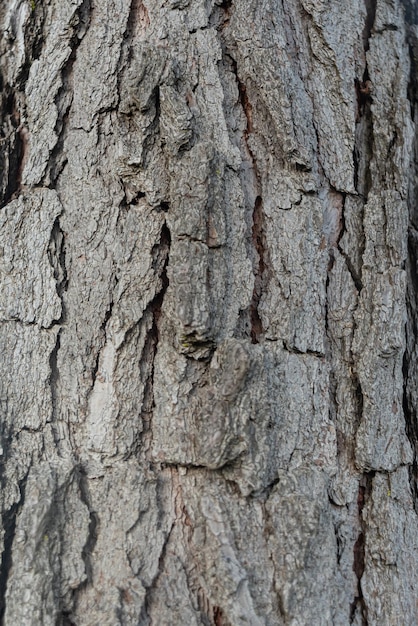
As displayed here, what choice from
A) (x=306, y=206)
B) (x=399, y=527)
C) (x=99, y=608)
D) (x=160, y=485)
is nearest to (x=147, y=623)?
(x=99, y=608)

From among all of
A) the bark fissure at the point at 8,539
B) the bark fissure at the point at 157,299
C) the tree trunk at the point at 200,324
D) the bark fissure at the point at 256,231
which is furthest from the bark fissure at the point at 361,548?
the bark fissure at the point at 8,539

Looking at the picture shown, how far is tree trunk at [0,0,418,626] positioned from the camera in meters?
Answer: 1.21

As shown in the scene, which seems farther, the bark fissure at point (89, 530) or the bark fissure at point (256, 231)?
the bark fissure at point (256, 231)

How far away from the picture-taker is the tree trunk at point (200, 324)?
3.99ft

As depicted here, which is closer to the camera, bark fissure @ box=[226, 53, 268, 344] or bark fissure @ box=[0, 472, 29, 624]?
bark fissure @ box=[0, 472, 29, 624]

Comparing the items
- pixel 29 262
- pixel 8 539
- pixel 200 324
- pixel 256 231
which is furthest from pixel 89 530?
pixel 256 231

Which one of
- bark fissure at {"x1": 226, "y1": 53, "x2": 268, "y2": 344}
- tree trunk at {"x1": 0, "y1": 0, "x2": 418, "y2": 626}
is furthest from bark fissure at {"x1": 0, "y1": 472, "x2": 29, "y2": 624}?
bark fissure at {"x1": 226, "y1": 53, "x2": 268, "y2": 344}

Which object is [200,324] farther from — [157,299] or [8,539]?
[8,539]

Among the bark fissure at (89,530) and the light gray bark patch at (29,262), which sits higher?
the light gray bark patch at (29,262)

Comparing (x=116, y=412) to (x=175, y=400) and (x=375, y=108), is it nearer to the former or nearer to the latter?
(x=175, y=400)

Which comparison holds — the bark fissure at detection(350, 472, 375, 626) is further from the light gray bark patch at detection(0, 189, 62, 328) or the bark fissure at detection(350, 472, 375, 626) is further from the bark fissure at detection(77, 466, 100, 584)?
the light gray bark patch at detection(0, 189, 62, 328)

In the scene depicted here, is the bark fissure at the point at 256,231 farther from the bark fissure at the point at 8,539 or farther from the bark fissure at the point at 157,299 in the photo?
the bark fissure at the point at 8,539

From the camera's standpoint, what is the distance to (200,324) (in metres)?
1.26

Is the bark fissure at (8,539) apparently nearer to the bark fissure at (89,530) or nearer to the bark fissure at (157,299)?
the bark fissure at (89,530)
